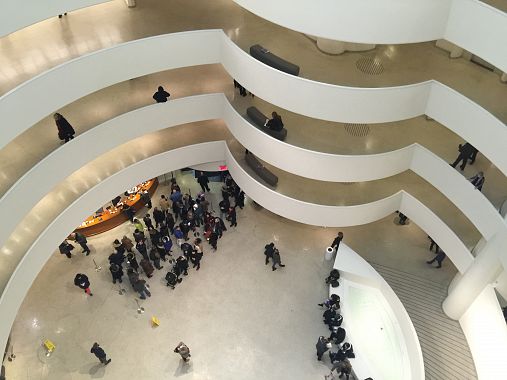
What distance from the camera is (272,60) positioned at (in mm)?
13422

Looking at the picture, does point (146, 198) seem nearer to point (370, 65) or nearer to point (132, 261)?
point (132, 261)

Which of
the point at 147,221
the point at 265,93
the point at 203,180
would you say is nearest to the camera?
the point at 265,93

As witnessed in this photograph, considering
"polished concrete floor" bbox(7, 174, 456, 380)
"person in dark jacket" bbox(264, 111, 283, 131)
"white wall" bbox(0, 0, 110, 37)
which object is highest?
"white wall" bbox(0, 0, 110, 37)

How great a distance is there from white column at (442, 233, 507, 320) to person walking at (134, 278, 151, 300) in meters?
10.2

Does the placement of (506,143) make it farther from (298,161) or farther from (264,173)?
(264,173)

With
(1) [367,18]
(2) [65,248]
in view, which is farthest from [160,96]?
(1) [367,18]

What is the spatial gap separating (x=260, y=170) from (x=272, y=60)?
4.64 metres

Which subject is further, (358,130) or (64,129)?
(358,130)

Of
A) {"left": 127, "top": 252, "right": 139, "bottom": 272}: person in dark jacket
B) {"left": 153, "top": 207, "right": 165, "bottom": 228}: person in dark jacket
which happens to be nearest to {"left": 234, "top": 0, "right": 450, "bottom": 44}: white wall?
{"left": 153, "top": 207, "right": 165, "bottom": 228}: person in dark jacket

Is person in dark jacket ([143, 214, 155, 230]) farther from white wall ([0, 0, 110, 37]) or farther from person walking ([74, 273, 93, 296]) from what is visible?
white wall ([0, 0, 110, 37])

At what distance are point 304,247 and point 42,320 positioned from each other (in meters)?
9.61

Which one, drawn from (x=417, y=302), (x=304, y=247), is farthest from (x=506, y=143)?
(x=304, y=247)

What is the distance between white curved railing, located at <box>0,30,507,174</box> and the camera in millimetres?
11930

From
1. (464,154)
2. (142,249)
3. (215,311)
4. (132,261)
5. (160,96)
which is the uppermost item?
(160,96)
